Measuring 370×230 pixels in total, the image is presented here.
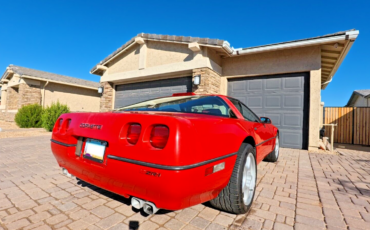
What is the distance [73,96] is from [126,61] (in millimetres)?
9924

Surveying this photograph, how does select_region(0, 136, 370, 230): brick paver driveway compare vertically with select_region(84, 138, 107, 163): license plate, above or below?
below

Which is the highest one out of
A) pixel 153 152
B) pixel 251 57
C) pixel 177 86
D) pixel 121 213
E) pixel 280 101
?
pixel 251 57

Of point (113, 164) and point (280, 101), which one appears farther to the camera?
point (280, 101)

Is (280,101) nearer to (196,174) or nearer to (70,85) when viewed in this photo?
(196,174)

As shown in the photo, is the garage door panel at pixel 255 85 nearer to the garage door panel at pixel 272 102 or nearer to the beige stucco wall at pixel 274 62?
the beige stucco wall at pixel 274 62

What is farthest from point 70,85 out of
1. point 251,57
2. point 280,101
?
point 280,101

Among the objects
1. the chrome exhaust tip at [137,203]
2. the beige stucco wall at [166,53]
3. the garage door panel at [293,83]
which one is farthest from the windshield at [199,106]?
→ the garage door panel at [293,83]

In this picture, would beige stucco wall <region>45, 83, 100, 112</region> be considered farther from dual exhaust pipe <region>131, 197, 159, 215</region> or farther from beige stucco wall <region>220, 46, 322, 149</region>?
dual exhaust pipe <region>131, 197, 159, 215</region>

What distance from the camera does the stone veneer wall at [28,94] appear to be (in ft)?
43.2

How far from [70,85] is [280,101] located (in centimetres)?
1628

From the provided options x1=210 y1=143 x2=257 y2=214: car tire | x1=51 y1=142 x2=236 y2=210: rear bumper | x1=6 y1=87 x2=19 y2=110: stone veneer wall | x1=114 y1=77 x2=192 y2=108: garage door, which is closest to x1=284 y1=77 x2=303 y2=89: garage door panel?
x1=114 y1=77 x2=192 y2=108: garage door

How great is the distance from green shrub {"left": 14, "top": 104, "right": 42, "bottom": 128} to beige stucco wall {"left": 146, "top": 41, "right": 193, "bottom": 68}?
9342 mm

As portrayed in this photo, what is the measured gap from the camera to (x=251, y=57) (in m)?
A: 6.84

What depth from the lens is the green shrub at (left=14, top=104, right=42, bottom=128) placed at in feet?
38.1
